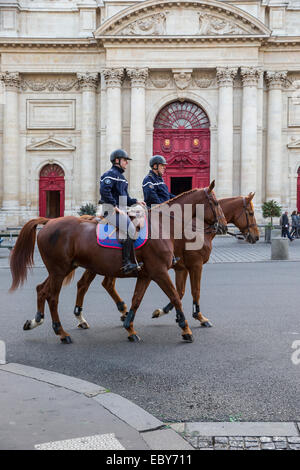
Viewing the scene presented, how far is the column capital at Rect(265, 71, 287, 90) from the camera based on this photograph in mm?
34562

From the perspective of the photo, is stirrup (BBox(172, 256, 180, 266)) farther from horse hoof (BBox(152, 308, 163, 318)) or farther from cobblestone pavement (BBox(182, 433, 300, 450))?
cobblestone pavement (BBox(182, 433, 300, 450))

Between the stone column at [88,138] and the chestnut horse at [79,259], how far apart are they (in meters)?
27.7

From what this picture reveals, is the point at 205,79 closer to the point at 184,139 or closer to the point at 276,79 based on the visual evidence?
the point at 184,139

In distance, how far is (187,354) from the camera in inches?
253

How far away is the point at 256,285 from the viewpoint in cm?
1252

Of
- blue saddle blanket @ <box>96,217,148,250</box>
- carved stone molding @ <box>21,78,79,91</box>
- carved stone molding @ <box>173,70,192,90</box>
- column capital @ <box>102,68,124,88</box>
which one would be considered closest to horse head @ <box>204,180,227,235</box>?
blue saddle blanket @ <box>96,217,148,250</box>

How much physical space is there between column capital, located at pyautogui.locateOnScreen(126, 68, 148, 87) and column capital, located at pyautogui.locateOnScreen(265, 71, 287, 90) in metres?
8.14

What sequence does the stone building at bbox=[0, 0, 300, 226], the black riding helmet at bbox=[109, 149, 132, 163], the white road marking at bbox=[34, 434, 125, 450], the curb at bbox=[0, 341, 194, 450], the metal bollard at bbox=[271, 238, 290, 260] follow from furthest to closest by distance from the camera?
the stone building at bbox=[0, 0, 300, 226]
the metal bollard at bbox=[271, 238, 290, 260]
the black riding helmet at bbox=[109, 149, 132, 163]
the curb at bbox=[0, 341, 194, 450]
the white road marking at bbox=[34, 434, 125, 450]

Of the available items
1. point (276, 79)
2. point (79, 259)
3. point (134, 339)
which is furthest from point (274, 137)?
point (134, 339)

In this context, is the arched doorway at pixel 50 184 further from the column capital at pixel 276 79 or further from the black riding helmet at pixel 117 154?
the black riding helmet at pixel 117 154

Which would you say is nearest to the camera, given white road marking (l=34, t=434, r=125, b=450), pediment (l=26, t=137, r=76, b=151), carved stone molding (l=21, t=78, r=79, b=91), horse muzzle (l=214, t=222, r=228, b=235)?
white road marking (l=34, t=434, r=125, b=450)

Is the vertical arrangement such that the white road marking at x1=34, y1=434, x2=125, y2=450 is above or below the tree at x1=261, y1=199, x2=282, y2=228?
below

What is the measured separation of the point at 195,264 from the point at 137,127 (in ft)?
89.5

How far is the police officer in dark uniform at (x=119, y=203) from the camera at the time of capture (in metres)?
7.14
